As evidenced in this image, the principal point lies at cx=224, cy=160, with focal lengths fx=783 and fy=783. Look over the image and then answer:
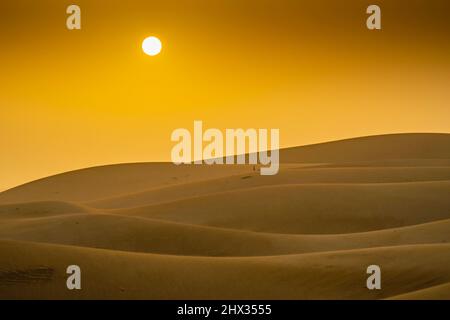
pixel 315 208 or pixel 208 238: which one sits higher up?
pixel 315 208

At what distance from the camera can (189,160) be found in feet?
60.0

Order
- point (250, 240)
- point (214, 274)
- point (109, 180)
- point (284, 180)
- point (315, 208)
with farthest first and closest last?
point (109, 180) < point (284, 180) < point (315, 208) < point (250, 240) < point (214, 274)

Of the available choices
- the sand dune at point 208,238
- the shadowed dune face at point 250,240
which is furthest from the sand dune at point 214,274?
the sand dune at point 208,238

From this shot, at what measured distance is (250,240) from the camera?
766 cm

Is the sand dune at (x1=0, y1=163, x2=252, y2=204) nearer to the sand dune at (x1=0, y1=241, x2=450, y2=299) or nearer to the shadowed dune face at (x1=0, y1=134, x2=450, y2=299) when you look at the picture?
the shadowed dune face at (x1=0, y1=134, x2=450, y2=299)

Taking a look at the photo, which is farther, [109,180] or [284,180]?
[109,180]

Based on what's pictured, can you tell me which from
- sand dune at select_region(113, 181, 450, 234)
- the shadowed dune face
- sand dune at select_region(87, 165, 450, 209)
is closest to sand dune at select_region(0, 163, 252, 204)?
the shadowed dune face

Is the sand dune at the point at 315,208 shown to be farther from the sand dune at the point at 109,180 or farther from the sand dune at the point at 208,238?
the sand dune at the point at 109,180

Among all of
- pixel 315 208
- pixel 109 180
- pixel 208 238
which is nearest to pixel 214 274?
pixel 208 238

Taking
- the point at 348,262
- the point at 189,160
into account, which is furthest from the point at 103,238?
the point at 189,160

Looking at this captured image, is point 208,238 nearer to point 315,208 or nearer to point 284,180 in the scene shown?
point 315,208

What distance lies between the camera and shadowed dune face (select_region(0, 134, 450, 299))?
5613 mm

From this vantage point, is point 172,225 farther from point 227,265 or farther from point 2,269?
point 2,269
